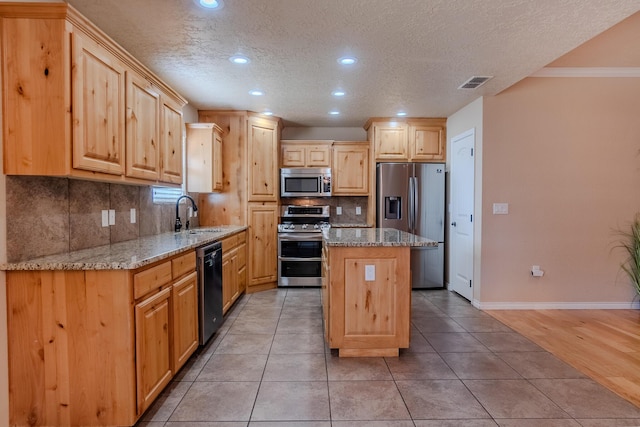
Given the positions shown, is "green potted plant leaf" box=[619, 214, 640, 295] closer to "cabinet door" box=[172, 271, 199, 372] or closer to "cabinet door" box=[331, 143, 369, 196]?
A: "cabinet door" box=[331, 143, 369, 196]

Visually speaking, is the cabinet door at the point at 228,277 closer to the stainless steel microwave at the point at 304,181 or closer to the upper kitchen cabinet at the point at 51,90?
the stainless steel microwave at the point at 304,181

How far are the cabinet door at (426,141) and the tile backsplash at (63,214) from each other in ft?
12.0

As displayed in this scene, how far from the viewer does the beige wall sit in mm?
3805

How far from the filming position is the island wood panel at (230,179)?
4617 millimetres

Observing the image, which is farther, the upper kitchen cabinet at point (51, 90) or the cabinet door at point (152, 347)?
the cabinet door at point (152, 347)

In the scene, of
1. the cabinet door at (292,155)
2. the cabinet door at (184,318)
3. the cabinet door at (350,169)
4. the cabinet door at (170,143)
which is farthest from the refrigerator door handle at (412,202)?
the cabinet door at (184,318)

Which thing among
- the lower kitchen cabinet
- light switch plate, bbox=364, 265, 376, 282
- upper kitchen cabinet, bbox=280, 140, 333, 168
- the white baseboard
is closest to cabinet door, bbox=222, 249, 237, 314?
light switch plate, bbox=364, 265, 376, 282

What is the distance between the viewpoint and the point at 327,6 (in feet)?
6.88

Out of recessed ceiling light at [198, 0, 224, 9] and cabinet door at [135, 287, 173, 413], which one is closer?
cabinet door at [135, 287, 173, 413]

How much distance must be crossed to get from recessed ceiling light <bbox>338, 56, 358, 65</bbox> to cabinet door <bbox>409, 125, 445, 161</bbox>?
228cm

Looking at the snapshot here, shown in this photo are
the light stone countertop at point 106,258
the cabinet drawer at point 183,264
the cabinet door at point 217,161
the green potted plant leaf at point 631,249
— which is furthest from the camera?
the cabinet door at point 217,161

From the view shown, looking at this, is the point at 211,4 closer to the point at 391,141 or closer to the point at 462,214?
the point at 391,141

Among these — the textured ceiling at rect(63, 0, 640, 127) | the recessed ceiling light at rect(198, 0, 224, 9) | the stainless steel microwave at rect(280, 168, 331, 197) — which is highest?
the textured ceiling at rect(63, 0, 640, 127)

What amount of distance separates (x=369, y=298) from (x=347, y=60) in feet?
6.53
